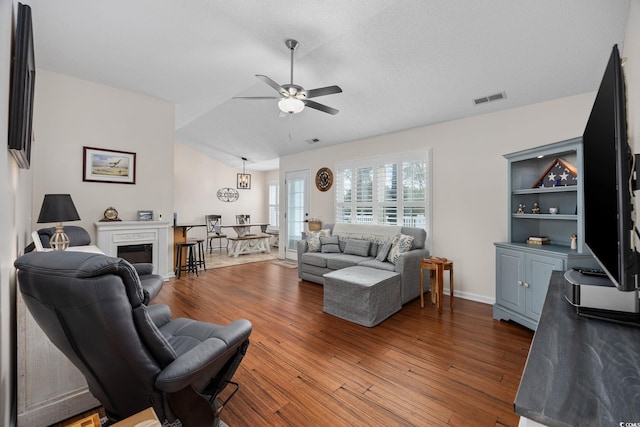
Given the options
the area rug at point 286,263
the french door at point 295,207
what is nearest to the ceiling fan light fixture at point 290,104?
the french door at point 295,207

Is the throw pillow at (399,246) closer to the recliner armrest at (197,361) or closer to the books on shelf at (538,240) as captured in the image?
the books on shelf at (538,240)

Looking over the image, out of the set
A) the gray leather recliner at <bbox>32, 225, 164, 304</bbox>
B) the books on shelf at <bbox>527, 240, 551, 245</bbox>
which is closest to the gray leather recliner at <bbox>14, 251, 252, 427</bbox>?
the gray leather recliner at <bbox>32, 225, 164, 304</bbox>

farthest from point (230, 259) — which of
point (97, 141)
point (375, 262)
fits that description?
point (375, 262)

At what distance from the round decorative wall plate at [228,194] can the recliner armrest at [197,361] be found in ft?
25.8

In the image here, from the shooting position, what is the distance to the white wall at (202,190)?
7871 mm

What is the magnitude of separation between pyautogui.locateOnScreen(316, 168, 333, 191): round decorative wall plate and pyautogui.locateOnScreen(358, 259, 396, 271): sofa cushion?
224cm

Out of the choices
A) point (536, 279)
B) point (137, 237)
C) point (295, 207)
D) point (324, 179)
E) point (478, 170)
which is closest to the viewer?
point (536, 279)

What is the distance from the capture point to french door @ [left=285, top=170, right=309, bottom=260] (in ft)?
20.9

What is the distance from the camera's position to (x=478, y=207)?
3773 mm

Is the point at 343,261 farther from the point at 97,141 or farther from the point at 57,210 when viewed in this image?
the point at 97,141

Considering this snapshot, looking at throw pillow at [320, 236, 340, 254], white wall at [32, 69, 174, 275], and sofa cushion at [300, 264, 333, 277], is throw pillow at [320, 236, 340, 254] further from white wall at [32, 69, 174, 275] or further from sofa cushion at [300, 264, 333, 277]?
white wall at [32, 69, 174, 275]

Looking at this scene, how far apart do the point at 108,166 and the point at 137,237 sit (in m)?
1.15

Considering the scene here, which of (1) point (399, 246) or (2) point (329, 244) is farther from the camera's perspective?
(2) point (329, 244)

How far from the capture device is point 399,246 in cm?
379
